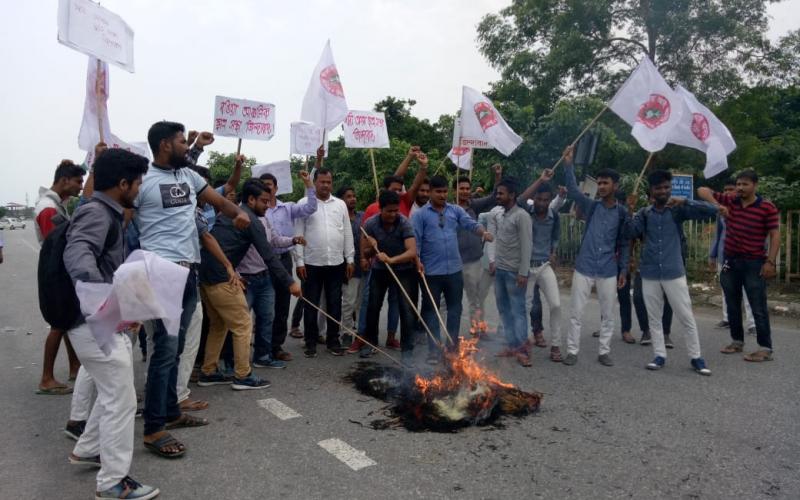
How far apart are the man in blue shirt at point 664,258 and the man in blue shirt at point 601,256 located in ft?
0.94

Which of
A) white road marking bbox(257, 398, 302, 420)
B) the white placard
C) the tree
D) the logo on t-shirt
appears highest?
the tree

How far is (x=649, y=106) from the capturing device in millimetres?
6363

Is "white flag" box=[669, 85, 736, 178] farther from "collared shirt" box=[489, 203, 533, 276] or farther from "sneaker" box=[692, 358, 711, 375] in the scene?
"sneaker" box=[692, 358, 711, 375]

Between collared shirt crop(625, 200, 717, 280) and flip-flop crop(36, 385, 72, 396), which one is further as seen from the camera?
collared shirt crop(625, 200, 717, 280)

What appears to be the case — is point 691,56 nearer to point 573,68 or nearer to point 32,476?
point 573,68

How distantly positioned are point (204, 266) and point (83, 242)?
1.96 metres

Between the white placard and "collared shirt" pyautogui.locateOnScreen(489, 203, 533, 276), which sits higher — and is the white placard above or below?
above

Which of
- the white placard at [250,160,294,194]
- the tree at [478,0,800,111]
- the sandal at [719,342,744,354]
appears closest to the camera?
the sandal at [719,342,744,354]

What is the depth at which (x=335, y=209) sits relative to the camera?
666 cm

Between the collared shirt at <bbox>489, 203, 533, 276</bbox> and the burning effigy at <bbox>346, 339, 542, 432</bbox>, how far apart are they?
5.40 feet

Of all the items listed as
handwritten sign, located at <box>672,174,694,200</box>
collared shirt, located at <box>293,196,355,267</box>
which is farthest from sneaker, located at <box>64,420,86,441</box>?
handwritten sign, located at <box>672,174,694,200</box>

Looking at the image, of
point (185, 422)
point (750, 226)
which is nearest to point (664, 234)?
point (750, 226)

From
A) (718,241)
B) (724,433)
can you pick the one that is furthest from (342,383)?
(718,241)

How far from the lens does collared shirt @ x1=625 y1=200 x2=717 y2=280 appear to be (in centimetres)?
591
